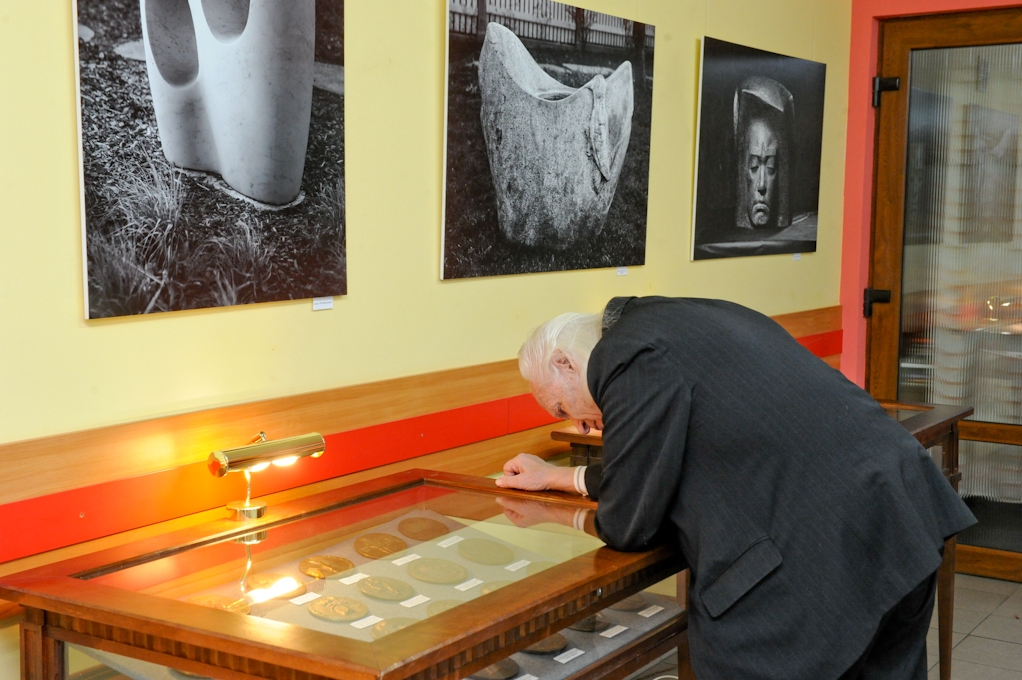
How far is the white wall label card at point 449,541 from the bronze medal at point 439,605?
14.6 inches

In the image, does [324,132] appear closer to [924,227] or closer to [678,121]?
[678,121]

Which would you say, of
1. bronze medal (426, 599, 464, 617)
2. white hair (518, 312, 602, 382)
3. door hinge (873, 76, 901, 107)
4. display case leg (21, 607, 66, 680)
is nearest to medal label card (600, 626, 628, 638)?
bronze medal (426, 599, 464, 617)

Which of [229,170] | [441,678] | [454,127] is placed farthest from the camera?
[454,127]

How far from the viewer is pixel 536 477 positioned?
2.60 metres

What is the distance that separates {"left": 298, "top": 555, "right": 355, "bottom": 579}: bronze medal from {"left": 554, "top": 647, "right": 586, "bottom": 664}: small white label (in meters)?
0.44

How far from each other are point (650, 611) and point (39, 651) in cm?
118

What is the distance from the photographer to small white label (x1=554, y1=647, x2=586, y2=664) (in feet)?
6.52

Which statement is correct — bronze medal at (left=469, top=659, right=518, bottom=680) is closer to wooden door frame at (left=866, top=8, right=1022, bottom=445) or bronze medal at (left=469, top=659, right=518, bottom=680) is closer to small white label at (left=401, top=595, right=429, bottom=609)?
small white label at (left=401, top=595, right=429, bottom=609)

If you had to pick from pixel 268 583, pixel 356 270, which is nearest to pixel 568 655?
pixel 268 583

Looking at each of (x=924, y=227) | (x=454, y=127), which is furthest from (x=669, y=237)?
(x=924, y=227)

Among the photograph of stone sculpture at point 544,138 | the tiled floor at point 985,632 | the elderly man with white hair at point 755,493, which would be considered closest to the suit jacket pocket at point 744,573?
the elderly man with white hair at point 755,493

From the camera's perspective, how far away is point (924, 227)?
555 centimetres

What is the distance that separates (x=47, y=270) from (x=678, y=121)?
277 cm

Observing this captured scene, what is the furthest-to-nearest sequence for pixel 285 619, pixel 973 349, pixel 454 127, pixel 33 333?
pixel 973 349, pixel 454 127, pixel 33 333, pixel 285 619
